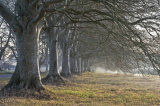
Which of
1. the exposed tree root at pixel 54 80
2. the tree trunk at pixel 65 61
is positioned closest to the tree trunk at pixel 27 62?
the exposed tree root at pixel 54 80

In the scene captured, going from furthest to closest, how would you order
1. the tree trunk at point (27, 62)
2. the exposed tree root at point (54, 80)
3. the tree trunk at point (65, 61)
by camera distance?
the tree trunk at point (65, 61), the exposed tree root at point (54, 80), the tree trunk at point (27, 62)

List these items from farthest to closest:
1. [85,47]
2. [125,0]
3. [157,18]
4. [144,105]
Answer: [85,47], [157,18], [144,105], [125,0]

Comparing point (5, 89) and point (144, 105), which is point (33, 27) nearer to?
point (5, 89)

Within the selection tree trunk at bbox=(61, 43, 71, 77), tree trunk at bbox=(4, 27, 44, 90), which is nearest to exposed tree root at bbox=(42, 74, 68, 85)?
tree trunk at bbox=(4, 27, 44, 90)

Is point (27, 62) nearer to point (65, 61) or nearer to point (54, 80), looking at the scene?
point (54, 80)

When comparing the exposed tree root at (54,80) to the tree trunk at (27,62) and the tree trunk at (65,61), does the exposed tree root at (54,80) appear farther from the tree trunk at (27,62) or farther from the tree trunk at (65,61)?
the tree trunk at (65,61)

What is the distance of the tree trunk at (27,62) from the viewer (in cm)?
873

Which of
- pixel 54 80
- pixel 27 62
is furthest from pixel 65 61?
pixel 27 62

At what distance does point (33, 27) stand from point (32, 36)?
0.46 meters

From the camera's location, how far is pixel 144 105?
8141 millimetres

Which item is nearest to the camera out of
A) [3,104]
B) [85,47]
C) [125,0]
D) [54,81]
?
[3,104]

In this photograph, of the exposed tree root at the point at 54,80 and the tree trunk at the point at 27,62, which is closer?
the tree trunk at the point at 27,62

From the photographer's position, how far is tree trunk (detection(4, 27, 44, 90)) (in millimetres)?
8734

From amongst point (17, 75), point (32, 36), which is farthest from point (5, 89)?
point (32, 36)
